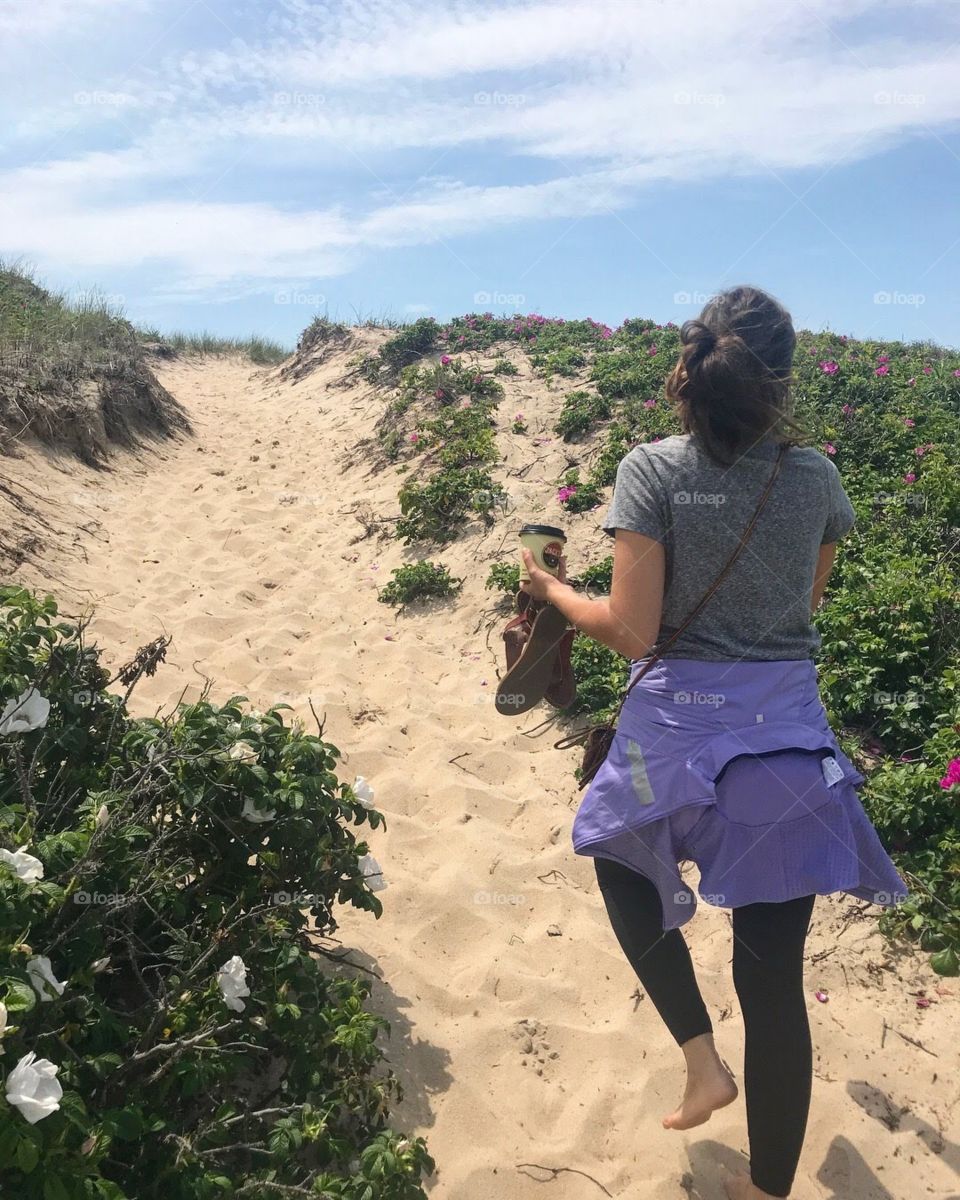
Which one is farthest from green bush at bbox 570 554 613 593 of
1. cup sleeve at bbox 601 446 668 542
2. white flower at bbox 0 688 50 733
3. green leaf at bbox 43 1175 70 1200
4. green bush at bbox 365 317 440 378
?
green bush at bbox 365 317 440 378

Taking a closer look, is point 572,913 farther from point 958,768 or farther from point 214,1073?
point 214,1073

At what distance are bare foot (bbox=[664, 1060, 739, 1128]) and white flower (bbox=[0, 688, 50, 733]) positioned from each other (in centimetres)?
185

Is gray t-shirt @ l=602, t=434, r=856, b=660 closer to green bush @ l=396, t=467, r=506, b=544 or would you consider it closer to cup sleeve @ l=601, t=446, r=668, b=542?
cup sleeve @ l=601, t=446, r=668, b=542

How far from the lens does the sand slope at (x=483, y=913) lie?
2561mm

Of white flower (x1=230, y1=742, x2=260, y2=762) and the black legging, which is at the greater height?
white flower (x1=230, y1=742, x2=260, y2=762)

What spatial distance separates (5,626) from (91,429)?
278 inches

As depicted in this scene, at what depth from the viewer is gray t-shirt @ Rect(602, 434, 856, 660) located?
2.01 metres

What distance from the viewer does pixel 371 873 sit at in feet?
8.82

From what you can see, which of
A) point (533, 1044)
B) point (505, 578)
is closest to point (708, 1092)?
point (533, 1044)

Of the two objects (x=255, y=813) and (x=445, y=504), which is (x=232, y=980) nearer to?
(x=255, y=813)

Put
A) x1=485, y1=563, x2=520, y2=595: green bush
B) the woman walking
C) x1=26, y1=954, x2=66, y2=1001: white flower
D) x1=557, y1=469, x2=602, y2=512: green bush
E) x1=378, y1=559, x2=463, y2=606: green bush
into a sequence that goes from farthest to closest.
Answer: x1=557, y1=469, x2=602, y2=512: green bush, x1=378, y1=559, x2=463, y2=606: green bush, x1=485, y1=563, x2=520, y2=595: green bush, the woman walking, x1=26, y1=954, x2=66, y2=1001: white flower

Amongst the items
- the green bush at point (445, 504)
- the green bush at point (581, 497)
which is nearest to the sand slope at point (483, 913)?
the green bush at point (581, 497)

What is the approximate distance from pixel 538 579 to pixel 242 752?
36.5 inches

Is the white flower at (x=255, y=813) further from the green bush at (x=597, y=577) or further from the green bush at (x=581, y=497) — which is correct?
the green bush at (x=581, y=497)
